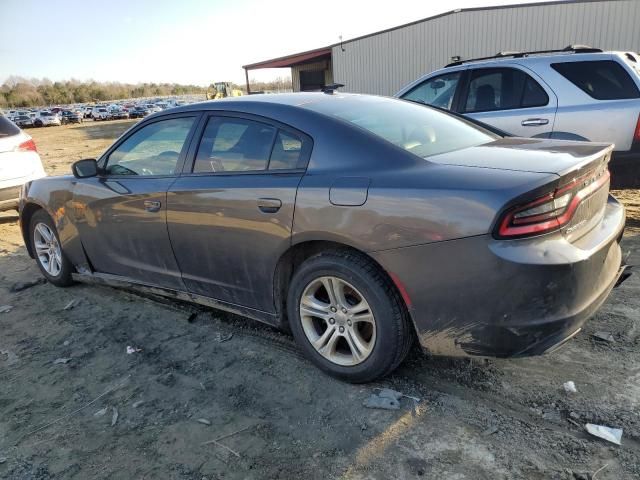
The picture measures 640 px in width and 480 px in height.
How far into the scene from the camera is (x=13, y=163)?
266 inches

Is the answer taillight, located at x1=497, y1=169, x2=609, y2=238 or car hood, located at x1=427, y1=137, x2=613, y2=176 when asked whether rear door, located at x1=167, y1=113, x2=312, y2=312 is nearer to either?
car hood, located at x1=427, y1=137, x2=613, y2=176

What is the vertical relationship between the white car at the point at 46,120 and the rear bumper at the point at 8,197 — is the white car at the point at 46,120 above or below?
below

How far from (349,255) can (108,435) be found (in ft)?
5.12

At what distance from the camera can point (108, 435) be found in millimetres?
2562

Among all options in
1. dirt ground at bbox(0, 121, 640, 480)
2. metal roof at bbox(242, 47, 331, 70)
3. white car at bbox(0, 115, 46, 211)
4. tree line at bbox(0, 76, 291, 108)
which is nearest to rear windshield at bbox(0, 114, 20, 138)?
white car at bbox(0, 115, 46, 211)

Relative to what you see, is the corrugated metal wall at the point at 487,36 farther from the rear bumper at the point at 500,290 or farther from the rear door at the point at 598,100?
the rear bumper at the point at 500,290

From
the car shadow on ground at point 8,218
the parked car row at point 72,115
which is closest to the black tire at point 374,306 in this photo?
the car shadow on ground at point 8,218

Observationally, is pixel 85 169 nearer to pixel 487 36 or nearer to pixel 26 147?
pixel 26 147

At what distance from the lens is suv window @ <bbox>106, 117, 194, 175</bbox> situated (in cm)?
352

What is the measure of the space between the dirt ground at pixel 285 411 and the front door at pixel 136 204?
1.78 ft

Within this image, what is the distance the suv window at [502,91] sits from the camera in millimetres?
5367

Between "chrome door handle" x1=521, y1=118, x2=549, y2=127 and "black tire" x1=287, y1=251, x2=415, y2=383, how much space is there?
3.61m

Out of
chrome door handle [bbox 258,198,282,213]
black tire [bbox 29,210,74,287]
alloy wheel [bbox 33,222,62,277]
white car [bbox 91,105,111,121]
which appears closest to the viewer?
chrome door handle [bbox 258,198,282,213]

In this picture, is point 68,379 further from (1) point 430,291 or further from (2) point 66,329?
(1) point 430,291
